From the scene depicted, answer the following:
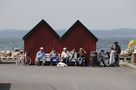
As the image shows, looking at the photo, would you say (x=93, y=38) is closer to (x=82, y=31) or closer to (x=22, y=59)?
(x=82, y=31)

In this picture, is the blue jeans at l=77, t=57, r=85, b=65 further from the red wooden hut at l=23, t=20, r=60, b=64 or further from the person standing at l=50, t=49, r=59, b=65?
the red wooden hut at l=23, t=20, r=60, b=64

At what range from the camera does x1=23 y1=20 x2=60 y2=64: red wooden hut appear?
36.3 m

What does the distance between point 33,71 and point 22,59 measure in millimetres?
6794

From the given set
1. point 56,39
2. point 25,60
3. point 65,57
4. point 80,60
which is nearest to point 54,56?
point 65,57

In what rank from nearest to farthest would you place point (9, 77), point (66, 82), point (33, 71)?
point (66, 82) → point (9, 77) → point (33, 71)

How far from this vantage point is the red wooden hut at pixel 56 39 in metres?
36.4

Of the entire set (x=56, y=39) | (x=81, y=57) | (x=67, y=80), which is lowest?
(x=67, y=80)

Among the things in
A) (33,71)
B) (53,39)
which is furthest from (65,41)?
(33,71)

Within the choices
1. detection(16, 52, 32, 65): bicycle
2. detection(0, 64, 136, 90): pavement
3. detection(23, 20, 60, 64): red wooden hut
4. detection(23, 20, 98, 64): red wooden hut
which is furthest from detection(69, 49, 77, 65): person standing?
detection(0, 64, 136, 90): pavement

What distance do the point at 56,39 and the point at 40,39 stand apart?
0.97m

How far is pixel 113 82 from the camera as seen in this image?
2373 centimetres

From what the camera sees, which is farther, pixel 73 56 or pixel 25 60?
pixel 25 60

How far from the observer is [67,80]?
2430 centimetres

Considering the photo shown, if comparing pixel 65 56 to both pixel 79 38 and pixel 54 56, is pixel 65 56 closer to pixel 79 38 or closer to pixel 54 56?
pixel 54 56
